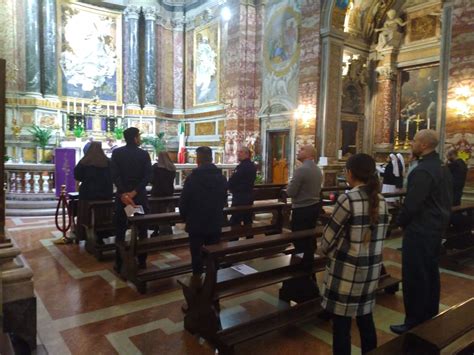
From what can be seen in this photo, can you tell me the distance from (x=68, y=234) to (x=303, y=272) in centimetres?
501

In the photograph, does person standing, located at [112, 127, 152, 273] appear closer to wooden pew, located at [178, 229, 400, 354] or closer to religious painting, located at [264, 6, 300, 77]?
wooden pew, located at [178, 229, 400, 354]

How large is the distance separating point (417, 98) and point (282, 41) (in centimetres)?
Answer: 566

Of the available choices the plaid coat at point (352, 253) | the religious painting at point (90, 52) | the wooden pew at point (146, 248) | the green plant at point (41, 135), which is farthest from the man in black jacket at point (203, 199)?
the religious painting at point (90, 52)

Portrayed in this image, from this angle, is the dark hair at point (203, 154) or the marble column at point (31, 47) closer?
the dark hair at point (203, 154)

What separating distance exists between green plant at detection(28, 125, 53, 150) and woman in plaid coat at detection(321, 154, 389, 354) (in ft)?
46.8

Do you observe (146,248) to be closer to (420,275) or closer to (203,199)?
(203,199)

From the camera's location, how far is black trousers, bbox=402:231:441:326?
2.98 meters

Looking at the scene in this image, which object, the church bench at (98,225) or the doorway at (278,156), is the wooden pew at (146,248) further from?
the doorway at (278,156)

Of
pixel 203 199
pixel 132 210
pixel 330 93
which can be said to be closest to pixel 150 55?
pixel 330 93

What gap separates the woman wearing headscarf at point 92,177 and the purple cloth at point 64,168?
16.0 feet

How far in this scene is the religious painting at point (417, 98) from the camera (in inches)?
505

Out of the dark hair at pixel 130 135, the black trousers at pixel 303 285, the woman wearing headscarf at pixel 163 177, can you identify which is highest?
the dark hair at pixel 130 135

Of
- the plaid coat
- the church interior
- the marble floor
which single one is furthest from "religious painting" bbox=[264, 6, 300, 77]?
the plaid coat

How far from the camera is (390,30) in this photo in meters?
13.4
